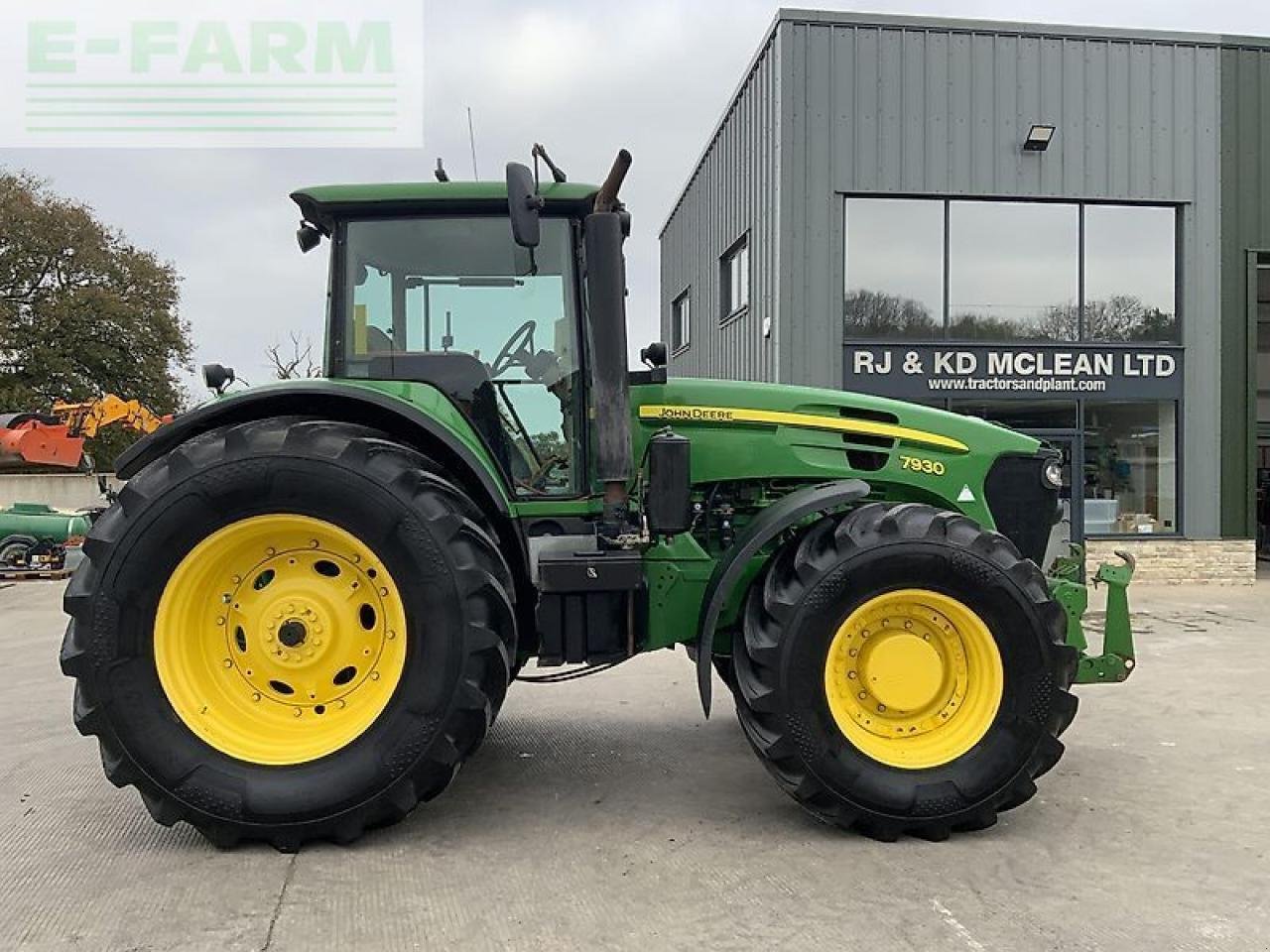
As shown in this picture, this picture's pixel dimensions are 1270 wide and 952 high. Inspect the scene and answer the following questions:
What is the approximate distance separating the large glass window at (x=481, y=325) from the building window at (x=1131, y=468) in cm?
1069

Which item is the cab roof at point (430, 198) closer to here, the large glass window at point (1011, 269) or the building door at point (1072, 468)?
the large glass window at point (1011, 269)

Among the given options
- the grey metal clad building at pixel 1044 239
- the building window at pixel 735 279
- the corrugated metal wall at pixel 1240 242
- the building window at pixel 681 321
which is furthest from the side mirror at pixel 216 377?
the building window at pixel 681 321

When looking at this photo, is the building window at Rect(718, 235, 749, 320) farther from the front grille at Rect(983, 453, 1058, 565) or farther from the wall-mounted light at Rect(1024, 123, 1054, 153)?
the front grille at Rect(983, 453, 1058, 565)

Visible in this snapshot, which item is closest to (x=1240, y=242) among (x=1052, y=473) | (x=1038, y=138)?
(x=1038, y=138)

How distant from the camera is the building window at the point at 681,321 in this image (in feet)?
64.0

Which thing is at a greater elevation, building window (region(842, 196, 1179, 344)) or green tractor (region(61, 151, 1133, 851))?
building window (region(842, 196, 1179, 344))

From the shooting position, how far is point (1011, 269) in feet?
42.4

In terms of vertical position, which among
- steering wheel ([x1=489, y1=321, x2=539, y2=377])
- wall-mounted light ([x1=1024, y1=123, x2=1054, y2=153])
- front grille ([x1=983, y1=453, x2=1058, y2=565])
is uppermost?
wall-mounted light ([x1=1024, y1=123, x2=1054, y2=153])

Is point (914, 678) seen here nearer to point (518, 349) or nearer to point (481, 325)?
point (518, 349)

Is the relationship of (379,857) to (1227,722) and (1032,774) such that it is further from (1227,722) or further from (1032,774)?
(1227,722)

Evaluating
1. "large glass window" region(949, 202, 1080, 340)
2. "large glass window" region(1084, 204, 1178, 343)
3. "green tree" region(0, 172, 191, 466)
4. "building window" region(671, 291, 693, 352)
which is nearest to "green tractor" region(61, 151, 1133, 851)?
"large glass window" region(949, 202, 1080, 340)

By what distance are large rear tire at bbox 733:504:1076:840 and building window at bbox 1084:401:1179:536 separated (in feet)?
33.4

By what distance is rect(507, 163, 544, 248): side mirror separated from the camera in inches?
147

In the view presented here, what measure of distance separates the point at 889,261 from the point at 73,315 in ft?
91.7
